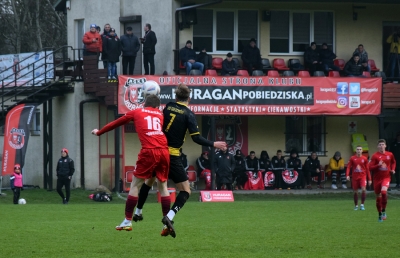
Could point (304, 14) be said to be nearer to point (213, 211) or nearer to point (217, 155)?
point (217, 155)

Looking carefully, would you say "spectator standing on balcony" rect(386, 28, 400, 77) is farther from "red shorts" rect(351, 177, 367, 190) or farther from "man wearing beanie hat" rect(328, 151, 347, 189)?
"red shorts" rect(351, 177, 367, 190)

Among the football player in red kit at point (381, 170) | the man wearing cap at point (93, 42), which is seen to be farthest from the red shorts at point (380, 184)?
the man wearing cap at point (93, 42)

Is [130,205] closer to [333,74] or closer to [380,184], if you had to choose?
[380,184]

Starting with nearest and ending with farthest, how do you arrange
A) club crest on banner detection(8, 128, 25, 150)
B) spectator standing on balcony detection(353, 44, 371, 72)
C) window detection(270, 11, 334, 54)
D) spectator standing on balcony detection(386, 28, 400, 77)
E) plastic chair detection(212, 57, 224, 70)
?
club crest on banner detection(8, 128, 25, 150)
plastic chair detection(212, 57, 224, 70)
spectator standing on balcony detection(353, 44, 371, 72)
spectator standing on balcony detection(386, 28, 400, 77)
window detection(270, 11, 334, 54)

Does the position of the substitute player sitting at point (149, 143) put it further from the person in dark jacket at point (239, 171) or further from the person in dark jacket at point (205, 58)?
the person in dark jacket at point (239, 171)

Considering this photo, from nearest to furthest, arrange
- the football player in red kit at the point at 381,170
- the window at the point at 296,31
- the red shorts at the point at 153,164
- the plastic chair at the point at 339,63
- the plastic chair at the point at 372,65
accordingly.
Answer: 1. the red shorts at the point at 153,164
2. the football player in red kit at the point at 381,170
3. the plastic chair at the point at 339,63
4. the window at the point at 296,31
5. the plastic chair at the point at 372,65

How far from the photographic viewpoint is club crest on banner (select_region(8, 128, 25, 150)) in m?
30.0

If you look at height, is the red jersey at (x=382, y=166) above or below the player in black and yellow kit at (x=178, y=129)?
below

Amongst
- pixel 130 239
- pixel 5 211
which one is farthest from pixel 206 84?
pixel 130 239

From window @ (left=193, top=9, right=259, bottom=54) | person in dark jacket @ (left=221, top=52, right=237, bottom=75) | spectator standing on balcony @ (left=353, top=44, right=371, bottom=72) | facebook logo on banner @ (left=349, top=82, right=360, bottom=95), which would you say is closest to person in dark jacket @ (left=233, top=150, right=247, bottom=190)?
person in dark jacket @ (left=221, top=52, right=237, bottom=75)

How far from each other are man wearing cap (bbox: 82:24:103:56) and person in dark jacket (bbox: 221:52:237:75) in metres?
4.53

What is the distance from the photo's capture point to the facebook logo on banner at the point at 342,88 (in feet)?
104

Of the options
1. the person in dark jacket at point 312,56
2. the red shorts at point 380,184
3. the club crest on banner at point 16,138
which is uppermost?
the person in dark jacket at point 312,56

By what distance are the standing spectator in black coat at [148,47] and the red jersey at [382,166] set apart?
12.2m
